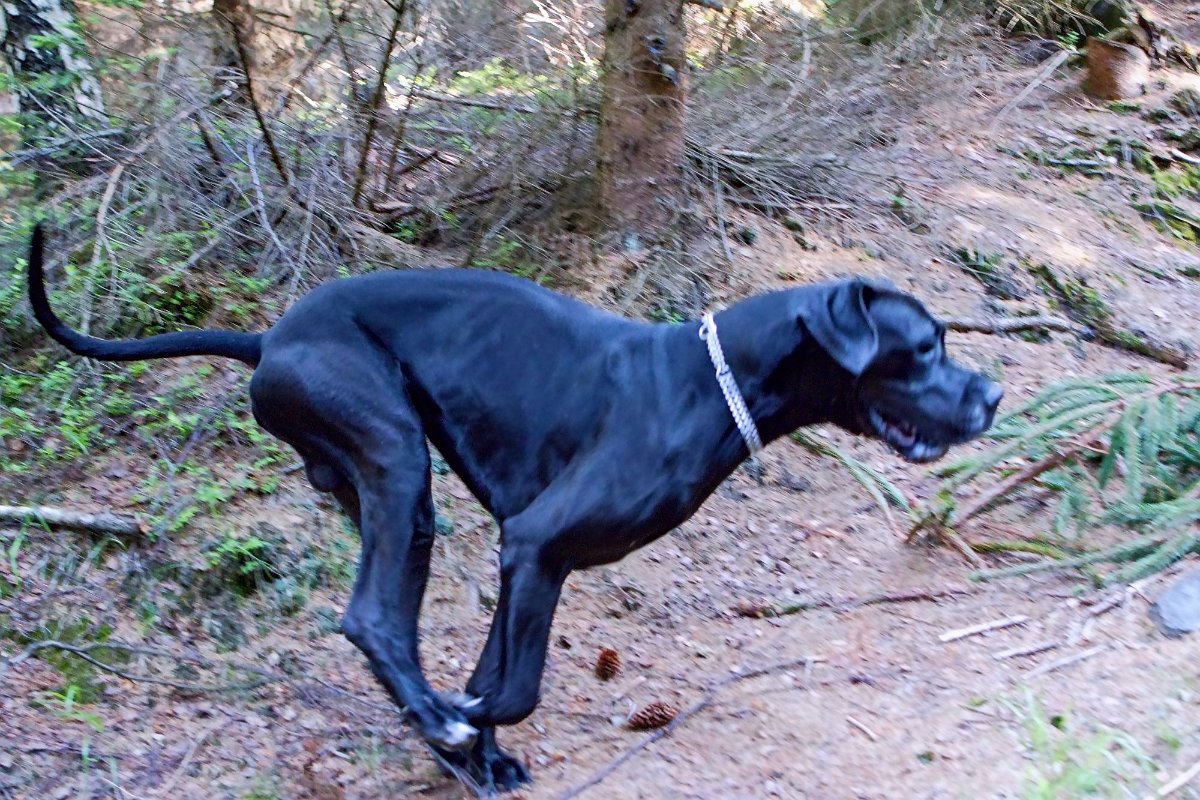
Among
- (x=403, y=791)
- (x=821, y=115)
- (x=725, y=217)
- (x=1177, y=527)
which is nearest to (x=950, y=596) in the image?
(x=1177, y=527)

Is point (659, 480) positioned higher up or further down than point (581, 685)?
higher up

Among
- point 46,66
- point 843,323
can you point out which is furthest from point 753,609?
point 46,66

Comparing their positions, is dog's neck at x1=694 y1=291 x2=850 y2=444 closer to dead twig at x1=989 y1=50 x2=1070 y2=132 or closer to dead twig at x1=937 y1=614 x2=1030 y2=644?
dead twig at x1=937 y1=614 x2=1030 y2=644

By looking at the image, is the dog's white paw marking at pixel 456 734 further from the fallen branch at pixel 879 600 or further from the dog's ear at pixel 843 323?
the fallen branch at pixel 879 600

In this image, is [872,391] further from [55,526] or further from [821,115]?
[821,115]

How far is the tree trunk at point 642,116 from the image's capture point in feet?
21.1

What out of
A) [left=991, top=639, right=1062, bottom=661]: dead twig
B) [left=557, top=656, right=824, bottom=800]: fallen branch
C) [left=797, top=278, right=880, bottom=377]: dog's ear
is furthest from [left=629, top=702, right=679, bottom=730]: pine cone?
[left=797, top=278, right=880, bottom=377]: dog's ear

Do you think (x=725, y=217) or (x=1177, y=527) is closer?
(x=1177, y=527)

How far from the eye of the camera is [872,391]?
352cm

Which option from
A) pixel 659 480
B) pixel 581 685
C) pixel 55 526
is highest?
pixel 659 480

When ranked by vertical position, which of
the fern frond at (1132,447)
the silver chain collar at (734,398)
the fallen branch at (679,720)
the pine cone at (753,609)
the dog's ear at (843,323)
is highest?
the dog's ear at (843,323)

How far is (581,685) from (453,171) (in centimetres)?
372

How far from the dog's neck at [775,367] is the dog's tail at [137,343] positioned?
157cm

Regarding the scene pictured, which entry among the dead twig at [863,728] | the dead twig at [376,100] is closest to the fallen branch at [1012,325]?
the dead twig at [376,100]
